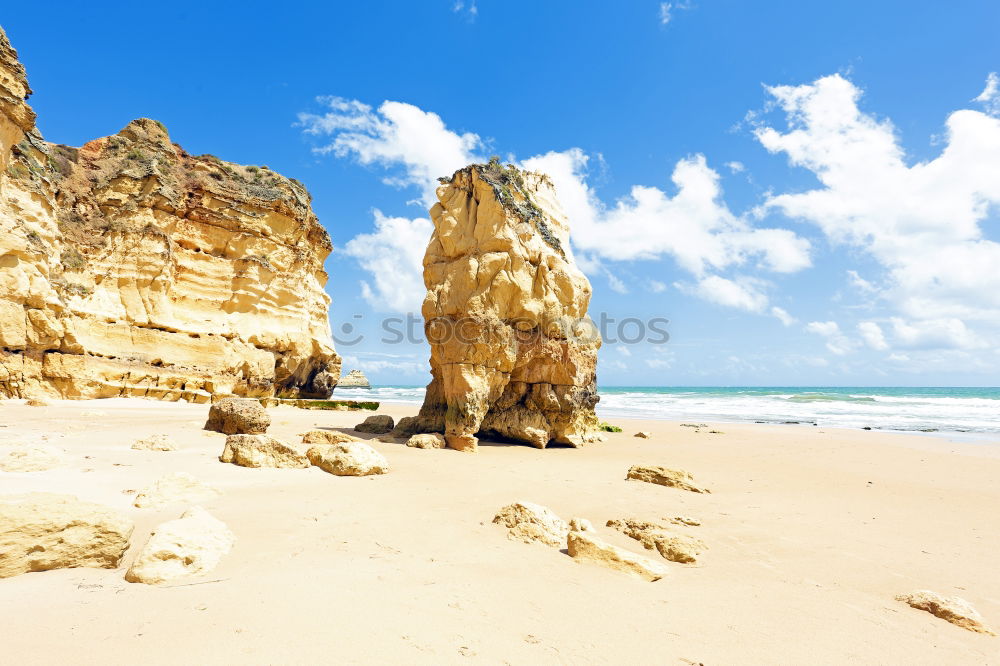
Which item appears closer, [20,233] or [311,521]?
[311,521]

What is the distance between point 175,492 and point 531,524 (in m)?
2.88

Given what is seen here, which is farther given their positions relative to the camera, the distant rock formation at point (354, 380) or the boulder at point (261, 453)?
the distant rock formation at point (354, 380)

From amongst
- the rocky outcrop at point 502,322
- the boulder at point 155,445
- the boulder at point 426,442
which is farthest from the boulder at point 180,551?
the rocky outcrop at point 502,322

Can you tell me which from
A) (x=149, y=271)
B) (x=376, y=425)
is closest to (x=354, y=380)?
(x=149, y=271)

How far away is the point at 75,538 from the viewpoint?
255cm

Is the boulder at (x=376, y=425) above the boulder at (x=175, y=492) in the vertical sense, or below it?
below

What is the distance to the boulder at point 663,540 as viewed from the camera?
3770 mm

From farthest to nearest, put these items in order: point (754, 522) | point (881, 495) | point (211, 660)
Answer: point (881, 495) < point (754, 522) < point (211, 660)

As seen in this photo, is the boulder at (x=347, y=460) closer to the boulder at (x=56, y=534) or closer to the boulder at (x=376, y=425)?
the boulder at (x=56, y=534)

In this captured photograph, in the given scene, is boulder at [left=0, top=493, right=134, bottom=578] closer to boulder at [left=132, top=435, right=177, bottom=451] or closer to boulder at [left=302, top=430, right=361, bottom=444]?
boulder at [left=132, top=435, right=177, bottom=451]

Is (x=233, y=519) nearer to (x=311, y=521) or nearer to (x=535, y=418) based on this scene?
(x=311, y=521)

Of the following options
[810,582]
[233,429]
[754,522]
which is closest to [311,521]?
[810,582]

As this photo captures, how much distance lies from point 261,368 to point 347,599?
1897cm

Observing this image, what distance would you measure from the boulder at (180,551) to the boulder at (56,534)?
0.18 meters
